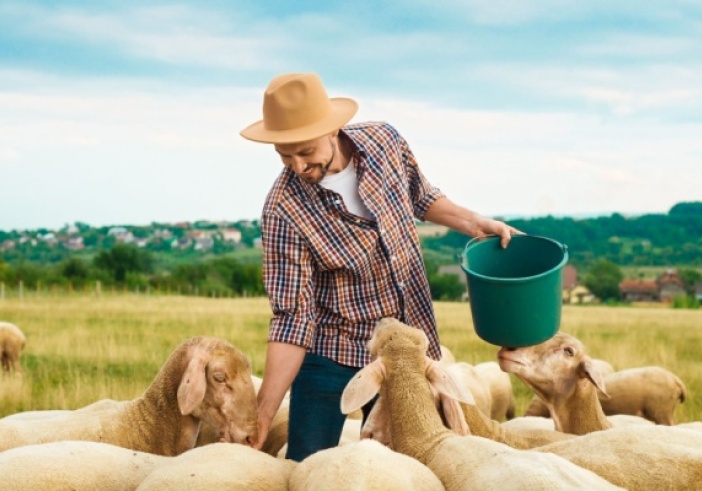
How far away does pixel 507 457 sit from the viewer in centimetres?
432

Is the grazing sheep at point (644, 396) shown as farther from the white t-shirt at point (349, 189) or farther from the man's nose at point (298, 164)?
the man's nose at point (298, 164)

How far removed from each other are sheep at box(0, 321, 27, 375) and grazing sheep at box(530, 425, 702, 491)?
12362mm

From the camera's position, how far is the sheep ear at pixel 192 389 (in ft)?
20.2

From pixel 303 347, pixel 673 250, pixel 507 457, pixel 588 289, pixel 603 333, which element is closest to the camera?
pixel 507 457

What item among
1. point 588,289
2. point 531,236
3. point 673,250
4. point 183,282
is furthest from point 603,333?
point 673,250

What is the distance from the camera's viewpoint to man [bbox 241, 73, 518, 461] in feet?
20.5

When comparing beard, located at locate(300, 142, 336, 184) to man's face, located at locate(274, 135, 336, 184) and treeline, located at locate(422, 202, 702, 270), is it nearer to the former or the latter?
man's face, located at locate(274, 135, 336, 184)

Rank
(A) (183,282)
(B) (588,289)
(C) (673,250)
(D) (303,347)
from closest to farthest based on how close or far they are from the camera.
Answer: (D) (303,347)
(A) (183,282)
(B) (588,289)
(C) (673,250)

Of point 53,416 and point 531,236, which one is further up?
point 531,236

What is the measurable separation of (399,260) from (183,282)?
6244cm

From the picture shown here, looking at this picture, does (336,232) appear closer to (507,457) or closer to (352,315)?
(352,315)

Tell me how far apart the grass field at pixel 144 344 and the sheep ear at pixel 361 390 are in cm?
687

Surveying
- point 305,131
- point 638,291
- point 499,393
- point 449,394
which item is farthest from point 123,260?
point 449,394

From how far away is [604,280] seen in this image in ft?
278
